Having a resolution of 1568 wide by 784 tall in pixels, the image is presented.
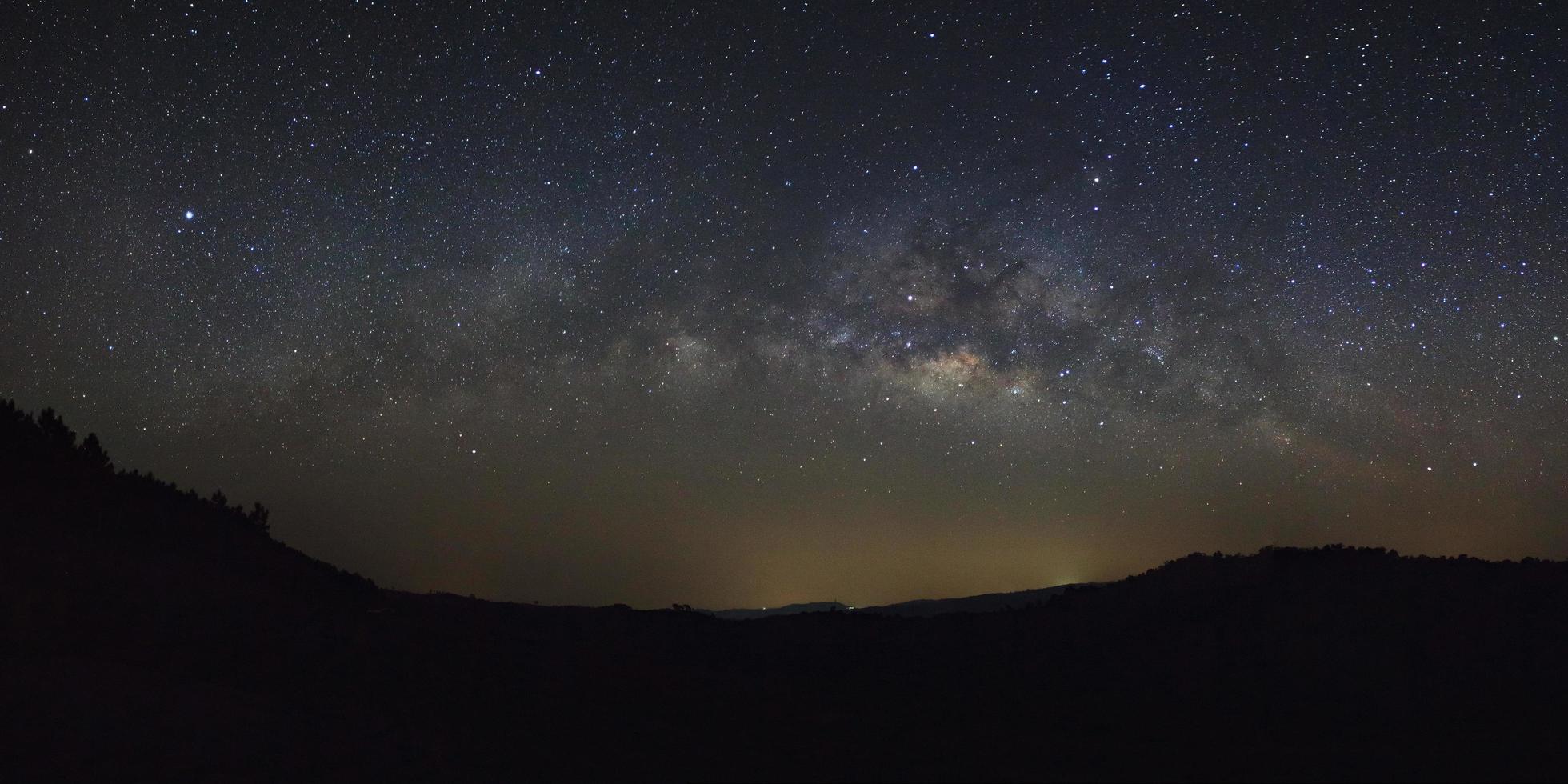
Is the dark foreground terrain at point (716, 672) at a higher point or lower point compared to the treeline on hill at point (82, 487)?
lower

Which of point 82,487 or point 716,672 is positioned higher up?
point 82,487

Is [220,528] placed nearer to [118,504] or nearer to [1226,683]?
[118,504]

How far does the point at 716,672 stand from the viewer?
58.9 feet

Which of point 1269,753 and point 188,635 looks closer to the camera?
point 1269,753

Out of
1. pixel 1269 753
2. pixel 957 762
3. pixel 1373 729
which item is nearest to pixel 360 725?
pixel 957 762

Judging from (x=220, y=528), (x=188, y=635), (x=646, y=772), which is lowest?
(x=646, y=772)

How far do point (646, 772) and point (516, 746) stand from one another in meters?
2.12

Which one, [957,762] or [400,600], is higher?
[400,600]

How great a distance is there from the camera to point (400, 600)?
21.5 m

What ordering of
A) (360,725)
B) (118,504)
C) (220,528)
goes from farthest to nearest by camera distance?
(220,528) → (118,504) → (360,725)

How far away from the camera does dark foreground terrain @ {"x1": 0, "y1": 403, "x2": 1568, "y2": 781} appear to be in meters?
10.5

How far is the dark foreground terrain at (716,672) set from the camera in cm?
1052

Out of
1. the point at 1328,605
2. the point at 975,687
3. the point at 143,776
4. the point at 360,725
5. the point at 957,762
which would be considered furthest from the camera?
the point at 1328,605

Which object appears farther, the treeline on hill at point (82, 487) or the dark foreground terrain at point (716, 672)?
the treeline on hill at point (82, 487)
